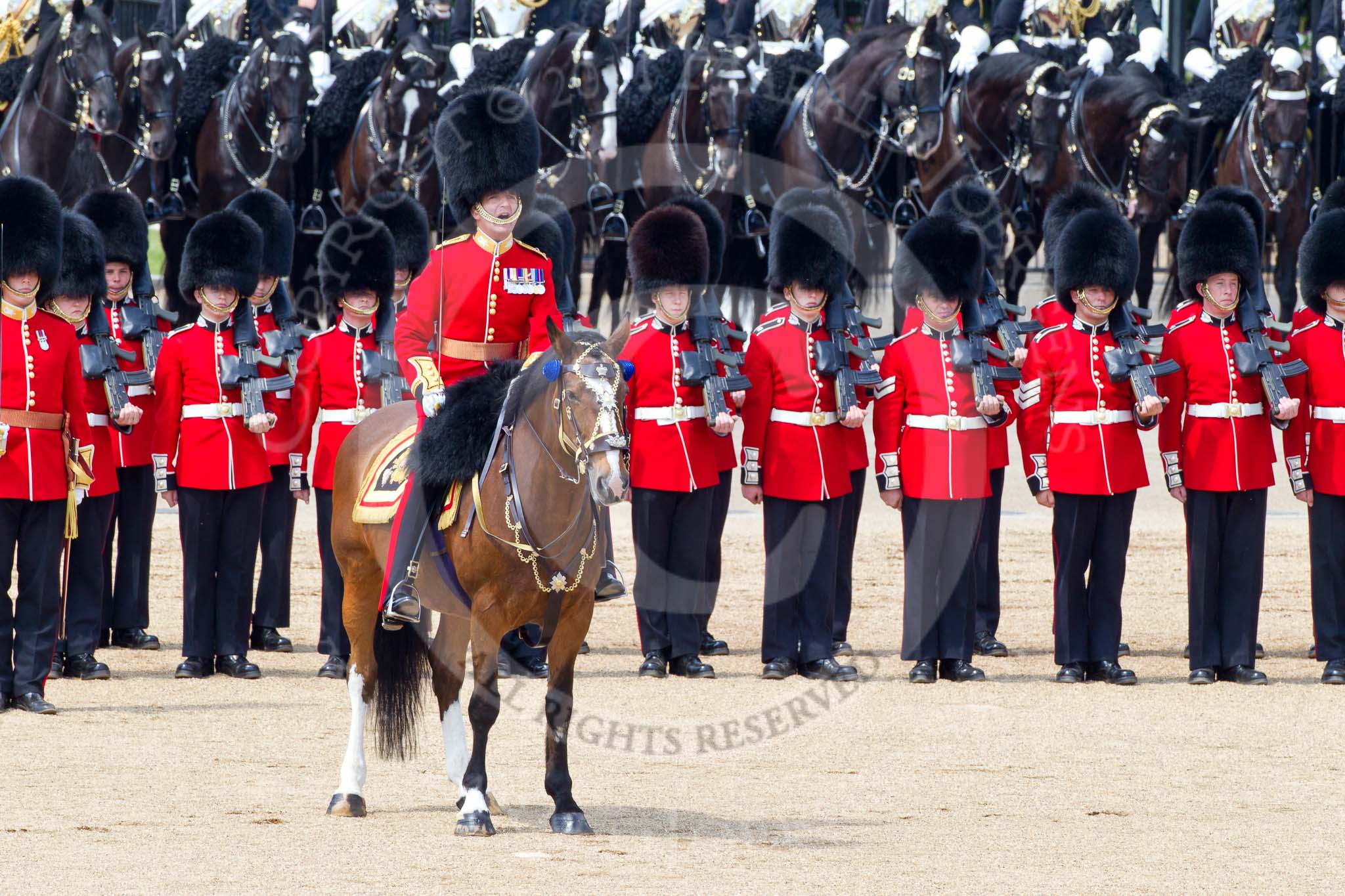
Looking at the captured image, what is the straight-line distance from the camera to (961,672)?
7102mm

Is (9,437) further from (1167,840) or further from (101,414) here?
(1167,840)

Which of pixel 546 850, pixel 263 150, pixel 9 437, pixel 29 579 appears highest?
pixel 263 150

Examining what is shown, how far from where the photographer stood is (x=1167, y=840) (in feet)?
16.5

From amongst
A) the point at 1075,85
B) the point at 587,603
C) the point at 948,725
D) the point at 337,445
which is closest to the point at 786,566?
the point at 948,725

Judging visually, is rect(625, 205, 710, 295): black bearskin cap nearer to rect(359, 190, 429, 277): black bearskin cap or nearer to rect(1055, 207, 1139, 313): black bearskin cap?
rect(1055, 207, 1139, 313): black bearskin cap

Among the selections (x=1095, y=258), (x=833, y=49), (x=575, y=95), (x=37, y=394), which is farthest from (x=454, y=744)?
(x=833, y=49)

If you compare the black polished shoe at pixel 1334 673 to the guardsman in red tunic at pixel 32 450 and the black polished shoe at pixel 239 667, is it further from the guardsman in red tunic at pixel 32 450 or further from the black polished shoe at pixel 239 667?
the guardsman in red tunic at pixel 32 450

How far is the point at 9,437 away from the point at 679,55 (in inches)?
279

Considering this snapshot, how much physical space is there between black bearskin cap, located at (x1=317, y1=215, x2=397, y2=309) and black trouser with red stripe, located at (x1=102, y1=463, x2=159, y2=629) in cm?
84

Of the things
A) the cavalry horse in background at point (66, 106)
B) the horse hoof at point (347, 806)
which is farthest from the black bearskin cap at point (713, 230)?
the cavalry horse in background at point (66, 106)

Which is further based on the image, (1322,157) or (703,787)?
(1322,157)

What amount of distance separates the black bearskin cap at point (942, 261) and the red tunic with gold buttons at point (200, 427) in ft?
6.98

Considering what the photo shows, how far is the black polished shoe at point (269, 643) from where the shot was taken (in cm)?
767

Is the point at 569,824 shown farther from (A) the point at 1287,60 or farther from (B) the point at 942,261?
(A) the point at 1287,60
